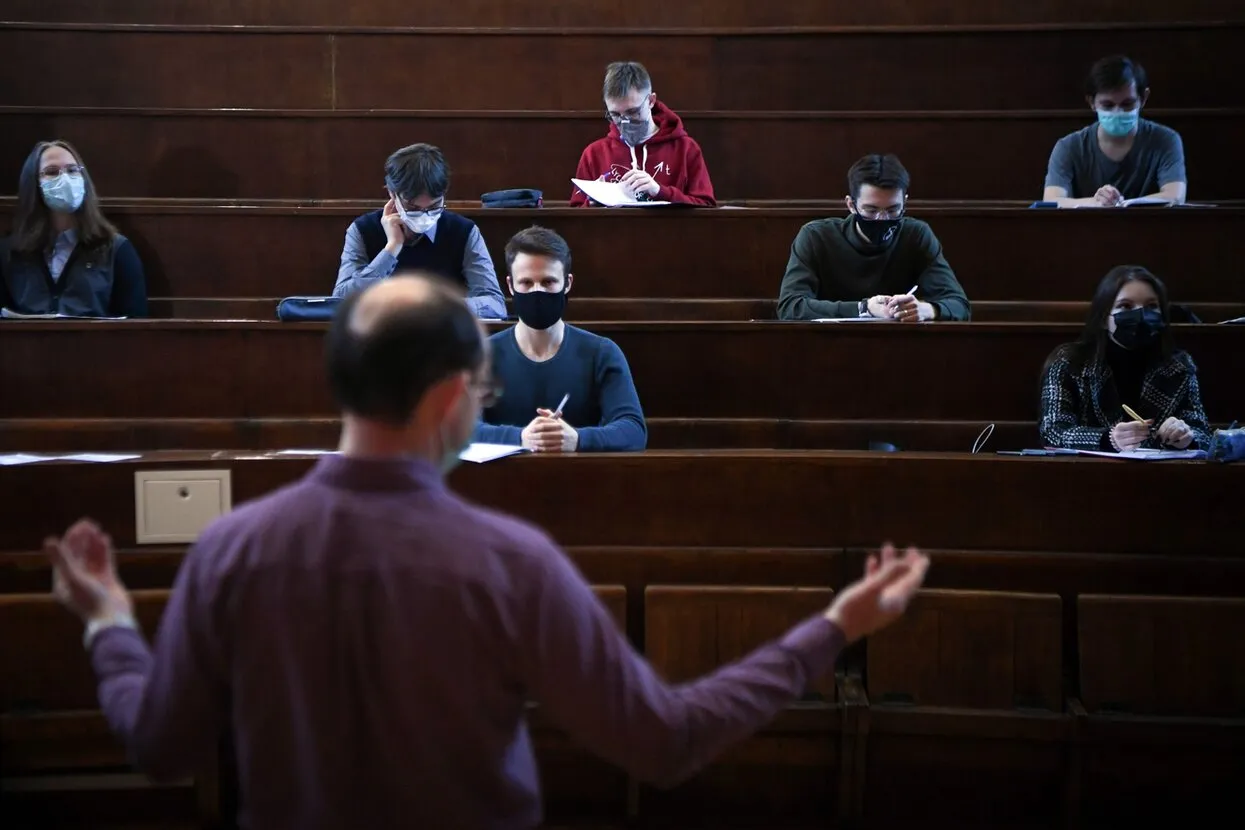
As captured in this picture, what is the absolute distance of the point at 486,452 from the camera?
1946 mm

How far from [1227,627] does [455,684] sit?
1396 mm

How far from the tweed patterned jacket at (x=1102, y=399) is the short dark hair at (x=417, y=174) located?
4.40 feet

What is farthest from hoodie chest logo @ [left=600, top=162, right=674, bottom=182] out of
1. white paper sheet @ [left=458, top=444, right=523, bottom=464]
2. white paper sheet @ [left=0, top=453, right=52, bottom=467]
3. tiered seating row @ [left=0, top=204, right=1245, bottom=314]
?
white paper sheet @ [left=0, top=453, right=52, bottom=467]

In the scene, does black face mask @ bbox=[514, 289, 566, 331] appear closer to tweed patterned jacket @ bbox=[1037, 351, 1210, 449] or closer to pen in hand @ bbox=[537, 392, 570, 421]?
pen in hand @ bbox=[537, 392, 570, 421]

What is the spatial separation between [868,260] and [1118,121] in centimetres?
86

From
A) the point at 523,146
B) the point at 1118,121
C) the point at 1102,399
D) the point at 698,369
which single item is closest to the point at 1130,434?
the point at 1102,399

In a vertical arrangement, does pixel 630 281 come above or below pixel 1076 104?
below

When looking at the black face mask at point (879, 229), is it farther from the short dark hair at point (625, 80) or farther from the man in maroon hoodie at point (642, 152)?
the short dark hair at point (625, 80)

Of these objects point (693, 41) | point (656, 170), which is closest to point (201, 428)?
point (656, 170)

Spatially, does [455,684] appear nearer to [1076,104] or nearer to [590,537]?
[590,537]

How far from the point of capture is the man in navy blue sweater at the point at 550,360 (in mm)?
2285

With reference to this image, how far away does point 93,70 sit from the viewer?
368 cm

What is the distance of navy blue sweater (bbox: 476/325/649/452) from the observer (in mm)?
2301

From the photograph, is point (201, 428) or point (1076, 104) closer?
point (201, 428)
